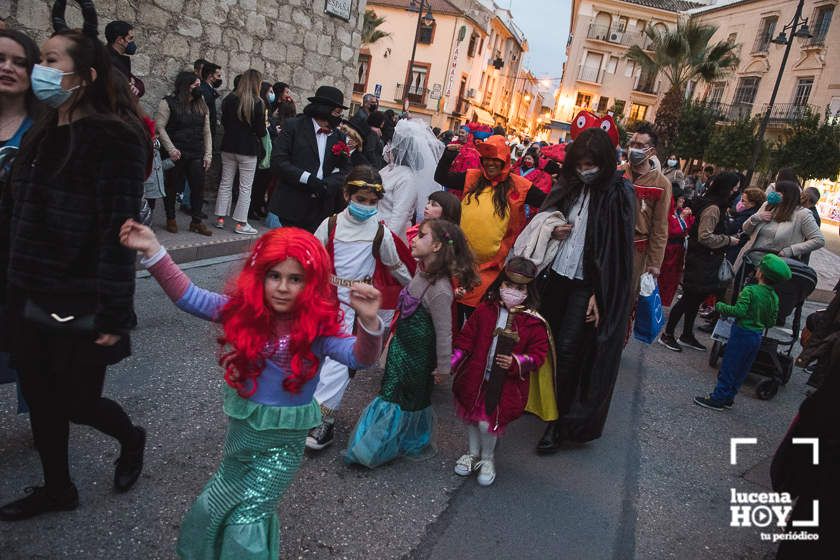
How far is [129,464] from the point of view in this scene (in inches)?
109

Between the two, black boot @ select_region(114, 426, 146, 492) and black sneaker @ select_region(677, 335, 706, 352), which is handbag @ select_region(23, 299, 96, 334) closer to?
black boot @ select_region(114, 426, 146, 492)

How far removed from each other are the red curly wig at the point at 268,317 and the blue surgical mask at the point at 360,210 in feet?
4.56

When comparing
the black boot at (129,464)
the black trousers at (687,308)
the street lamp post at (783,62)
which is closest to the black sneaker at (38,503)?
the black boot at (129,464)

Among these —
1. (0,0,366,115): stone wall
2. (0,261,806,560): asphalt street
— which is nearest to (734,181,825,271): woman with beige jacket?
(0,261,806,560): asphalt street

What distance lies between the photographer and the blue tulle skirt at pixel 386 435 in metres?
3.33

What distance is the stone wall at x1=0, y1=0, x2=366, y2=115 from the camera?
263 inches

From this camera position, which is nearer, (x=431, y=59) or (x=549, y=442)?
(x=549, y=442)

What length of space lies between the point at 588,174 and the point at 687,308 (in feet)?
13.4

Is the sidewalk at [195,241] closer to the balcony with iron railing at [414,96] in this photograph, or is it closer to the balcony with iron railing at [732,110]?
the balcony with iron railing at [732,110]

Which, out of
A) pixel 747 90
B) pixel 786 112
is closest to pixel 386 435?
pixel 786 112

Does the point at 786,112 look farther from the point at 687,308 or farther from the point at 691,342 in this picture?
the point at 687,308

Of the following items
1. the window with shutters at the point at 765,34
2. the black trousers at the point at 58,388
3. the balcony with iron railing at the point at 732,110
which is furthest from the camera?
the balcony with iron railing at the point at 732,110

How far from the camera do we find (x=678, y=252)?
22.7 feet

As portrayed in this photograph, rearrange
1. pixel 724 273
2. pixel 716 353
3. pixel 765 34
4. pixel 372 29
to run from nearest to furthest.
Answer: pixel 716 353 → pixel 724 273 → pixel 765 34 → pixel 372 29
